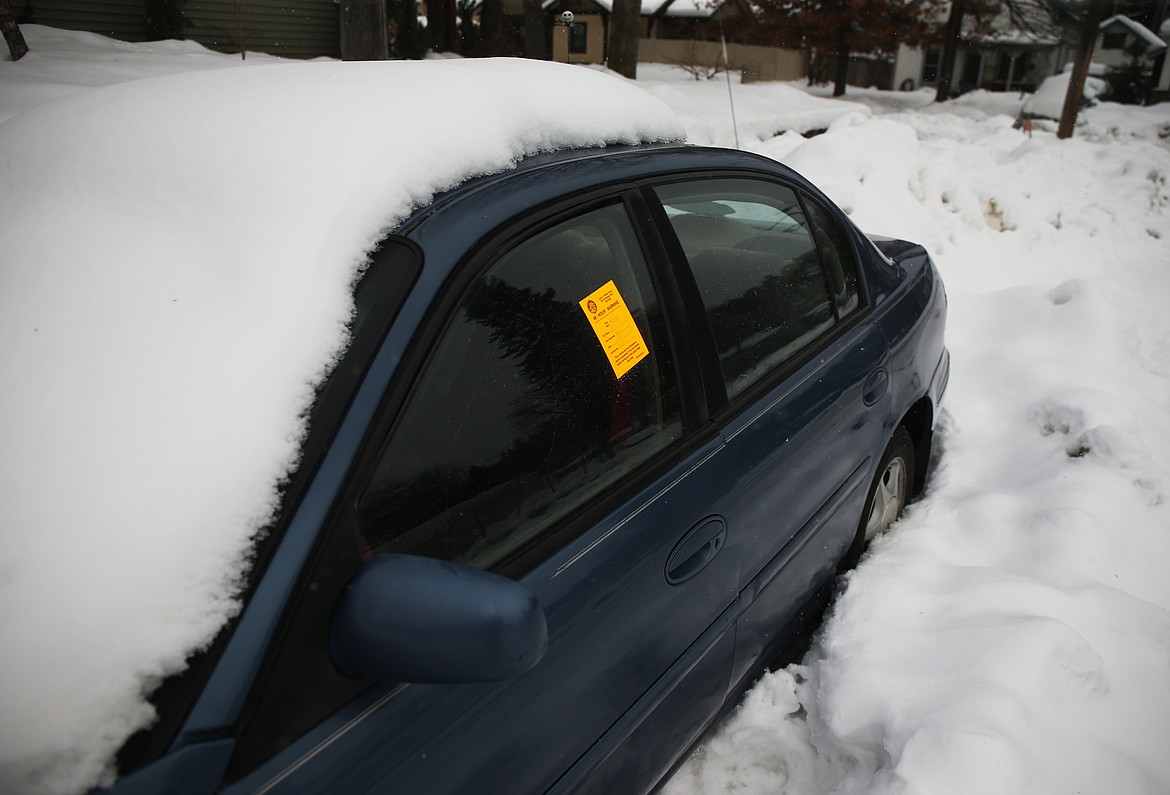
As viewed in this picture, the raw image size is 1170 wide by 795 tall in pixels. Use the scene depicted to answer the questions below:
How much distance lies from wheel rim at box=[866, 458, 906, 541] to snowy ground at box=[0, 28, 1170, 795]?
8 cm

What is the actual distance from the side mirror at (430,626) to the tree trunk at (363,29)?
5942 mm

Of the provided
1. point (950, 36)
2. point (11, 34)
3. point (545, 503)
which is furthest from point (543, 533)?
point (950, 36)

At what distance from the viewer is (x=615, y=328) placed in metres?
1.60

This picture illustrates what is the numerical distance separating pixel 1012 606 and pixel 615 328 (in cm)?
159

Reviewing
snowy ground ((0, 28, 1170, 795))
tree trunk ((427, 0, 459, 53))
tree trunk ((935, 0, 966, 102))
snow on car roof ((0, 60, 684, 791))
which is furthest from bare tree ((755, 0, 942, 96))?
snow on car roof ((0, 60, 684, 791))

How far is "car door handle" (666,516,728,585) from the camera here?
156 centimetres

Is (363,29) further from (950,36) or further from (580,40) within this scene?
(950,36)

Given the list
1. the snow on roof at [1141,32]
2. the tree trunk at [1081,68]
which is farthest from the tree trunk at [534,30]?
the snow on roof at [1141,32]

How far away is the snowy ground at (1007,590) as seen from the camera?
1887 mm

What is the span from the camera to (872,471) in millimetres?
2490

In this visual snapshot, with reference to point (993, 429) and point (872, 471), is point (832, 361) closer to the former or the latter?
point (872, 471)

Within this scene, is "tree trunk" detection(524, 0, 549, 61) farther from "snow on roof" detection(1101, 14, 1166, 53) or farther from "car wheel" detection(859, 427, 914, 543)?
"snow on roof" detection(1101, 14, 1166, 53)

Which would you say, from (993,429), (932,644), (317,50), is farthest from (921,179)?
(317,50)

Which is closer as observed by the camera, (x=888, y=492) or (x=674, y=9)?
(x=888, y=492)
